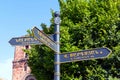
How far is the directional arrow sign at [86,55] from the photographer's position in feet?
34.2

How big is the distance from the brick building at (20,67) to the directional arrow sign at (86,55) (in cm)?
2864

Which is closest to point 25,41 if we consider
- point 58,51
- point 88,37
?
point 58,51

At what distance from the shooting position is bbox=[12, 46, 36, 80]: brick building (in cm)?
3947

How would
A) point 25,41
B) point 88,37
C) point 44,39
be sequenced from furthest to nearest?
1. point 88,37
2. point 25,41
3. point 44,39

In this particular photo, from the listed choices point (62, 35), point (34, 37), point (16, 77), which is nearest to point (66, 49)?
point (62, 35)

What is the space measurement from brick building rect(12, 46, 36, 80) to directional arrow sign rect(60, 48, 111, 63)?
1127 inches

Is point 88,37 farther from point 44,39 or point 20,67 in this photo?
point 20,67

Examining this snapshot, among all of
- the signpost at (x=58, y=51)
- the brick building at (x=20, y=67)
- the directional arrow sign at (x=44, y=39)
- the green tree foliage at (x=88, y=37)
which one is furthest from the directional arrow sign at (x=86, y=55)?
the brick building at (x=20, y=67)

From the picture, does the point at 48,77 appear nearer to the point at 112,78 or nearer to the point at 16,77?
the point at 112,78

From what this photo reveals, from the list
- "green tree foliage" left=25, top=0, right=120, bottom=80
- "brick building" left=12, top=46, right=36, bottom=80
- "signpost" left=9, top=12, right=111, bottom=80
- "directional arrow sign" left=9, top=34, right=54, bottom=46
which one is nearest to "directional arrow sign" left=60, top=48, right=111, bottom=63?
"signpost" left=9, top=12, right=111, bottom=80

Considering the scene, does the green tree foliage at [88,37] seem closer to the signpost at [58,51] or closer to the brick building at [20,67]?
the signpost at [58,51]

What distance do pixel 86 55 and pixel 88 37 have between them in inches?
399

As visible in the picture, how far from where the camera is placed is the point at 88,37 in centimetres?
2064

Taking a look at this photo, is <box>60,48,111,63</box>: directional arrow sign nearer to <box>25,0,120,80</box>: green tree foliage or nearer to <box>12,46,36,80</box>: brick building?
<box>25,0,120,80</box>: green tree foliage
